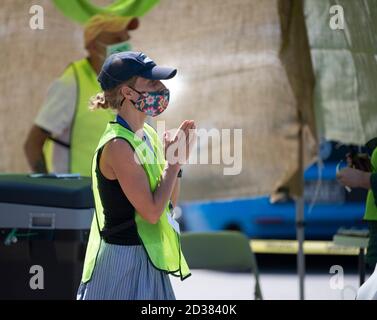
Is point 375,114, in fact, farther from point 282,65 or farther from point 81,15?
point 81,15

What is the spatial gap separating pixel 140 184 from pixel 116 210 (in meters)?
0.14

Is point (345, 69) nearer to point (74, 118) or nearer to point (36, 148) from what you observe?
point (74, 118)

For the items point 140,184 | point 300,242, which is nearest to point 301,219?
point 300,242

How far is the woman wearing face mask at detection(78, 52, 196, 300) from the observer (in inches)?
135

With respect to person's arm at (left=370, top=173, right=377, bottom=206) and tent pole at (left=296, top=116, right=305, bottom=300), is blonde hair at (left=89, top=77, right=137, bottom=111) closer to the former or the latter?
person's arm at (left=370, top=173, right=377, bottom=206)

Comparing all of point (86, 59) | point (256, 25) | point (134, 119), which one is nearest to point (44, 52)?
point (86, 59)

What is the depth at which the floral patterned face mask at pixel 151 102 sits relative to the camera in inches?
140

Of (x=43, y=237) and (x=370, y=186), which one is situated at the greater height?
(x=370, y=186)

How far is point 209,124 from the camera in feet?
16.5

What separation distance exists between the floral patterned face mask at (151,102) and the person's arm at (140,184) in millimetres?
193

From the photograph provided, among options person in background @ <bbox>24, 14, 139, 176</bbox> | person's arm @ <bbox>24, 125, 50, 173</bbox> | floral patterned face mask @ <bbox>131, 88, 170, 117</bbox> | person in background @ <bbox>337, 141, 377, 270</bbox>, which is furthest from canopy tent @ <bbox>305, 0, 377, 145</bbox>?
floral patterned face mask @ <bbox>131, 88, 170, 117</bbox>

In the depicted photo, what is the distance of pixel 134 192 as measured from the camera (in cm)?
342

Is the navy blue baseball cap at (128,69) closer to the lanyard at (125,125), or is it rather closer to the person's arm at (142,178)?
the lanyard at (125,125)
